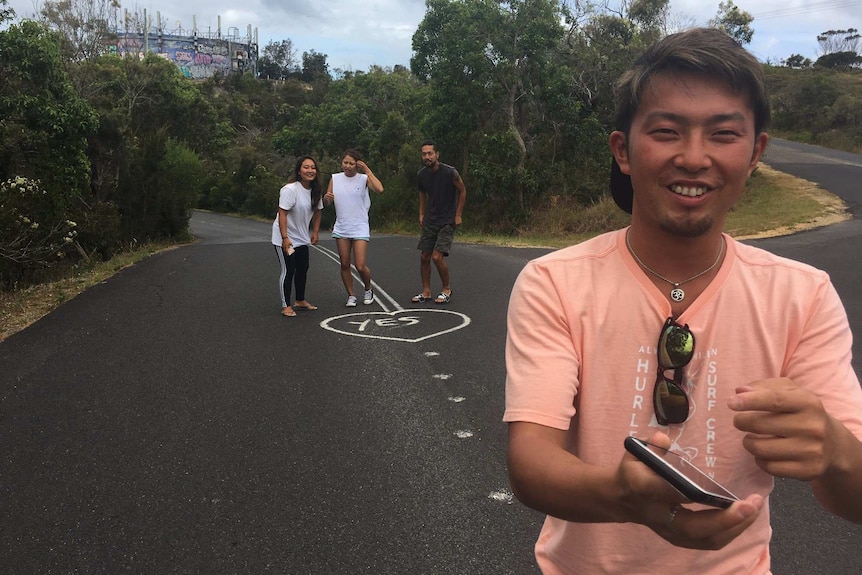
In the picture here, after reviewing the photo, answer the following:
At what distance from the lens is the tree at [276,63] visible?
116 meters

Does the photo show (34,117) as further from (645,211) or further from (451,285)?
(645,211)

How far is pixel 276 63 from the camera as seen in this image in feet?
383

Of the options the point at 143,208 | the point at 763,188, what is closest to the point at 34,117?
the point at 143,208

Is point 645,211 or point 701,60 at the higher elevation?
point 701,60

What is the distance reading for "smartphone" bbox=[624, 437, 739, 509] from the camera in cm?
87

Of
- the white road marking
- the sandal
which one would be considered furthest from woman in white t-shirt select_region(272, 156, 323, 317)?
the white road marking

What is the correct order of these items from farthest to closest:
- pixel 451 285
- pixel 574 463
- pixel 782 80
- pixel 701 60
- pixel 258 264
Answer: pixel 782 80
pixel 258 264
pixel 451 285
pixel 701 60
pixel 574 463

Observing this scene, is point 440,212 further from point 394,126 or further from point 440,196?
point 394,126

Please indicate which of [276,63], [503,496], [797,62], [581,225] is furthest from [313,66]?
[503,496]

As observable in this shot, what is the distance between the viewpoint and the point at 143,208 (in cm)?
2425

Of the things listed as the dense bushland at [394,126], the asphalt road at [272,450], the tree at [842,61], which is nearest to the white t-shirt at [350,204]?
the asphalt road at [272,450]

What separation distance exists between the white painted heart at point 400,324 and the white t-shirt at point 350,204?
1.12 meters

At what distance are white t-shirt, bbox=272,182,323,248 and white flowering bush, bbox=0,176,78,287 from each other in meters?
5.46

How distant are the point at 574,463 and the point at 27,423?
194 inches
